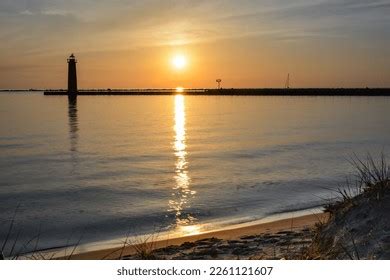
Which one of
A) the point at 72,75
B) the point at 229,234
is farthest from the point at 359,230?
the point at 72,75

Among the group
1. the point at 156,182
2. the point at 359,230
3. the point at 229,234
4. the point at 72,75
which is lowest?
the point at 156,182

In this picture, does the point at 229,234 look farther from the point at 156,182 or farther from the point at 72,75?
the point at 72,75

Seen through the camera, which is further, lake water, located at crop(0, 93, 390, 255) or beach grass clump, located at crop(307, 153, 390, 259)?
lake water, located at crop(0, 93, 390, 255)

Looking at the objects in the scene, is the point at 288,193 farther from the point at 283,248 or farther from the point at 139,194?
the point at 283,248

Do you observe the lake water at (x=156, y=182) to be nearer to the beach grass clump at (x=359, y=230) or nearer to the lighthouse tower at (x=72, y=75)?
the beach grass clump at (x=359, y=230)

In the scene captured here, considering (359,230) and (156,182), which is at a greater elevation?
(359,230)

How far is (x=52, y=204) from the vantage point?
10977 millimetres

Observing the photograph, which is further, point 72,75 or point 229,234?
point 72,75

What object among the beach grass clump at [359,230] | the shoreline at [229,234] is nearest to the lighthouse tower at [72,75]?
the shoreline at [229,234]

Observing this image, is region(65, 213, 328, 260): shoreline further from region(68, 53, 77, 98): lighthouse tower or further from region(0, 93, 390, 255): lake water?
region(68, 53, 77, 98): lighthouse tower

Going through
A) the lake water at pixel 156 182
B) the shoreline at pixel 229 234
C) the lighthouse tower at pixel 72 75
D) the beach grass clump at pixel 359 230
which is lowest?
the lake water at pixel 156 182

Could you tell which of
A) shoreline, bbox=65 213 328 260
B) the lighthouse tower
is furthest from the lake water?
the lighthouse tower

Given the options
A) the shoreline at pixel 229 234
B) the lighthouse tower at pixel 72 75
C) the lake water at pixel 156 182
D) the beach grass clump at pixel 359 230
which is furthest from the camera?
the lighthouse tower at pixel 72 75
